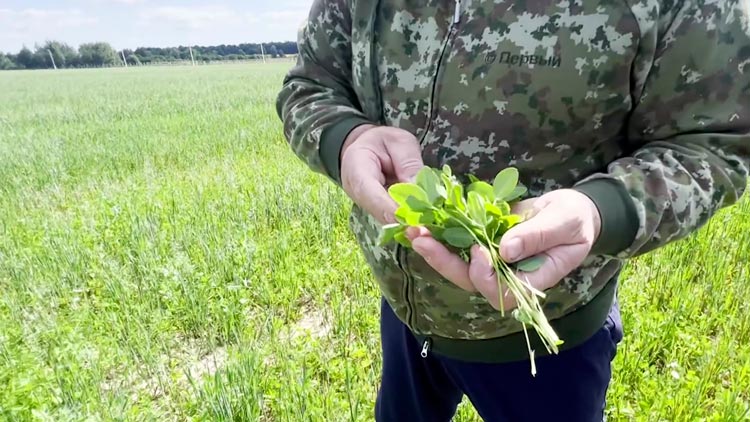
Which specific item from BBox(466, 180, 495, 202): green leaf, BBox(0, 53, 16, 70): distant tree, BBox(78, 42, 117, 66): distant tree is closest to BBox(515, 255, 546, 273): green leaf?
BBox(466, 180, 495, 202): green leaf

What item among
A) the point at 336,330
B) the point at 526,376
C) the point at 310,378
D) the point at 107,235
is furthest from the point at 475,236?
the point at 107,235

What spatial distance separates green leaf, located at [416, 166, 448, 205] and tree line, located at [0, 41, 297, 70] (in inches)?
2497

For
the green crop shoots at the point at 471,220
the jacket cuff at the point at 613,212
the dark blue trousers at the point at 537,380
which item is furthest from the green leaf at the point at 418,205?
the dark blue trousers at the point at 537,380

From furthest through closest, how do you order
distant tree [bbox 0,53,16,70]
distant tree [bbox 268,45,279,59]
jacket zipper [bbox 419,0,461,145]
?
distant tree [bbox 0,53,16,70], distant tree [bbox 268,45,279,59], jacket zipper [bbox 419,0,461,145]

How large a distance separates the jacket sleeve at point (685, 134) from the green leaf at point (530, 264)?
5.9 inches

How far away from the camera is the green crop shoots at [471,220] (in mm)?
681

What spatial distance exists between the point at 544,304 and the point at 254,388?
1.13 m

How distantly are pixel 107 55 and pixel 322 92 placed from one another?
261ft

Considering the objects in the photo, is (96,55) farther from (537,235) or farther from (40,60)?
(537,235)

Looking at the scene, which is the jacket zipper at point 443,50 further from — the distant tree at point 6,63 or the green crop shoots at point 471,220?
the distant tree at point 6,63

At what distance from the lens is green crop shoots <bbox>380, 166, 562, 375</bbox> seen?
2.23ft

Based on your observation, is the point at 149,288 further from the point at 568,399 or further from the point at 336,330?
the point at 568,399

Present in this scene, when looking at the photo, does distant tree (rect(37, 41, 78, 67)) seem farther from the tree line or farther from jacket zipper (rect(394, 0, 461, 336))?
jacket zipper (rect(394, 0, 461, 336))

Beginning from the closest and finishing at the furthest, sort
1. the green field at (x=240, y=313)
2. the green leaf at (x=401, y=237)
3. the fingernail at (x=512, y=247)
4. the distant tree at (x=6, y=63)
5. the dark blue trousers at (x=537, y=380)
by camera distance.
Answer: the fingernail at (x=512, y=247), the green leaf at (x=401, y=237), the dark blue trousers at (x=537, y=380), the green field at (x=240, y=313), the distant tree at (x=6, y=63)
